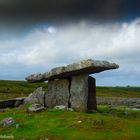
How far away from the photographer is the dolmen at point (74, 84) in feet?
129

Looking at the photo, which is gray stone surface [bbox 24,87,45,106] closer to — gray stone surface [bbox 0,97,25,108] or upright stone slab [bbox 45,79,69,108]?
upright stone slab [bbox 45,79,69,108]

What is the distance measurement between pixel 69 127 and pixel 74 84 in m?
10.7

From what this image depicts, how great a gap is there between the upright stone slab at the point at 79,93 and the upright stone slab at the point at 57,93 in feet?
2.45

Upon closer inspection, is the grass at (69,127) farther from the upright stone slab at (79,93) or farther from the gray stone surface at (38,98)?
the gray stone surface at (38,98)

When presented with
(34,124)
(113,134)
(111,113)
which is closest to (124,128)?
(113,134)

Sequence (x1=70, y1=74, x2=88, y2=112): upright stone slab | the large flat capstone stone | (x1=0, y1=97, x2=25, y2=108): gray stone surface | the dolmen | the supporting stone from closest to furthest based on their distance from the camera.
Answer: the large flat capstone stone
the dolmen
(x1=70, y1=74, x2=88, y2=112): upright stone slab
the supporting stone
(x1=0, y1=97, x2=25, y2=108): gray stone surface

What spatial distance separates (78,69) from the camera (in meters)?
38.8

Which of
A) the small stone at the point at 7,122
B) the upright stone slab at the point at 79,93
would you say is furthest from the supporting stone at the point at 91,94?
the small stone at the point at 7,122

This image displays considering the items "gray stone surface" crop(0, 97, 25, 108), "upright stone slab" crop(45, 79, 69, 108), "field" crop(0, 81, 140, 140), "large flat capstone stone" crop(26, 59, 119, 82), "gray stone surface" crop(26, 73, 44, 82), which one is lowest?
"field" crop(0, 81, 140, 140)

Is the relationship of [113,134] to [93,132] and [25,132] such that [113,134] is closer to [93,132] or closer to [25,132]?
[93,132]

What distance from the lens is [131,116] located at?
4019 centimetres

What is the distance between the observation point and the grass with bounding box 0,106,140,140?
29172 mm

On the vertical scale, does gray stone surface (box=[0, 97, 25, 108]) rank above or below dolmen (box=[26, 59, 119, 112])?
below

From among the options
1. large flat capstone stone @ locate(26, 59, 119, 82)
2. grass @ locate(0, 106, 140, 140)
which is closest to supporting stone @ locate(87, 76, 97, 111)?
large flat capstone stone @ locate(26, 59, 119, 82)
